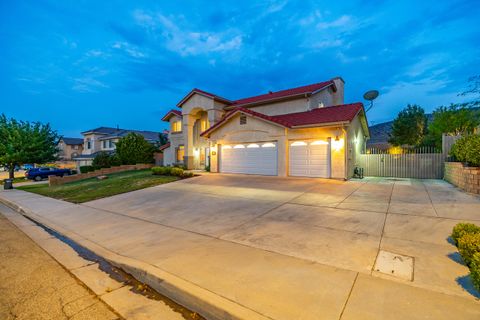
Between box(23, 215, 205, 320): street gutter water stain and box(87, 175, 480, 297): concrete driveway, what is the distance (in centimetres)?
192

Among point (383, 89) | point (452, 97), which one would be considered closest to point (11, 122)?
point (383, 89)

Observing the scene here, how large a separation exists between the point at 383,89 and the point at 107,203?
469 feet

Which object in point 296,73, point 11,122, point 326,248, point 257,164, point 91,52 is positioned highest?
point 91,52

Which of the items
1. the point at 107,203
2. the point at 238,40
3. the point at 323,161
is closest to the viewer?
the point at 107,203

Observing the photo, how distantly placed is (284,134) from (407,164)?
8785mm

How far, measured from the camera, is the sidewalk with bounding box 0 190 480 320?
7.97 ft

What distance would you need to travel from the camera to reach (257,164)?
639 inches

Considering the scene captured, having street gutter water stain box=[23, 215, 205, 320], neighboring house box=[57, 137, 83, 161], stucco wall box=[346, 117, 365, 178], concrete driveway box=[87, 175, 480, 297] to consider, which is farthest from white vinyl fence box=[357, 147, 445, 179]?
neighboring house box=[57, 137, 83, 161]

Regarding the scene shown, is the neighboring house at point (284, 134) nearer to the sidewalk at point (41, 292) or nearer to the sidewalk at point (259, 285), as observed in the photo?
the sidewalk at point (259, 285)

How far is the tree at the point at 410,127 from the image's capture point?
2733cm

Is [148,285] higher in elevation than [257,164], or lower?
lower

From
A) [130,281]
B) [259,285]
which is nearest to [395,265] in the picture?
[259,285]

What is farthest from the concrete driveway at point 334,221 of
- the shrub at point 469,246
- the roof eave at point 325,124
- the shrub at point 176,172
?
the shrub at point 176,172

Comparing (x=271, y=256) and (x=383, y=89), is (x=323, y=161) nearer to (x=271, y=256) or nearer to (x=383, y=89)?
(x=271, y=256)
